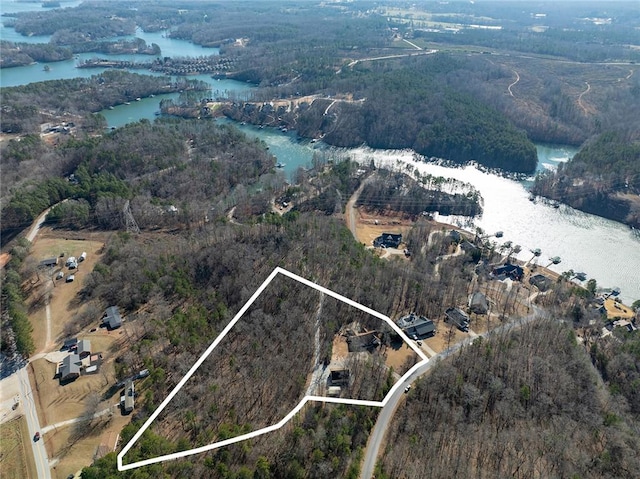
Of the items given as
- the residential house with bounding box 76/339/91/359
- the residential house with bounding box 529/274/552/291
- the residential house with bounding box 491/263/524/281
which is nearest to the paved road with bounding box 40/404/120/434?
the residential house with bounding box 76/339/91/359

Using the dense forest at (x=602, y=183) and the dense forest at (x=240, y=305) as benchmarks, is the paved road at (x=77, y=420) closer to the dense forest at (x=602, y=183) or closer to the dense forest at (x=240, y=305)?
the dense forest at (x=240, y=305)

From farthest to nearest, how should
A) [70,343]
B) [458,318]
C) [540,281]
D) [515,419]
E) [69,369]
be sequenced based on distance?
[540,281] < [458,318] < [70,343] < [69,369] < [515,419]

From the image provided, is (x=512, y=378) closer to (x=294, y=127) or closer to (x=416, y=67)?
(x=294, y=127)

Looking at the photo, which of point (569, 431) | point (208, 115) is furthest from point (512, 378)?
point (208, 115)

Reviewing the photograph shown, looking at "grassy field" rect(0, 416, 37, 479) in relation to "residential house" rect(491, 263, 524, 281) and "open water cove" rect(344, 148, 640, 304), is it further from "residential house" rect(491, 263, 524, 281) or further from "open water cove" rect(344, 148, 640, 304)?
"open water cove" rect(344, 148, 640, 304)

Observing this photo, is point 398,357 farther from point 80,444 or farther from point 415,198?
point 415,198

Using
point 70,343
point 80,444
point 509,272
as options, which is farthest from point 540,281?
point 70,343

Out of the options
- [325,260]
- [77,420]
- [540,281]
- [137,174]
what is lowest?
[540,281]
